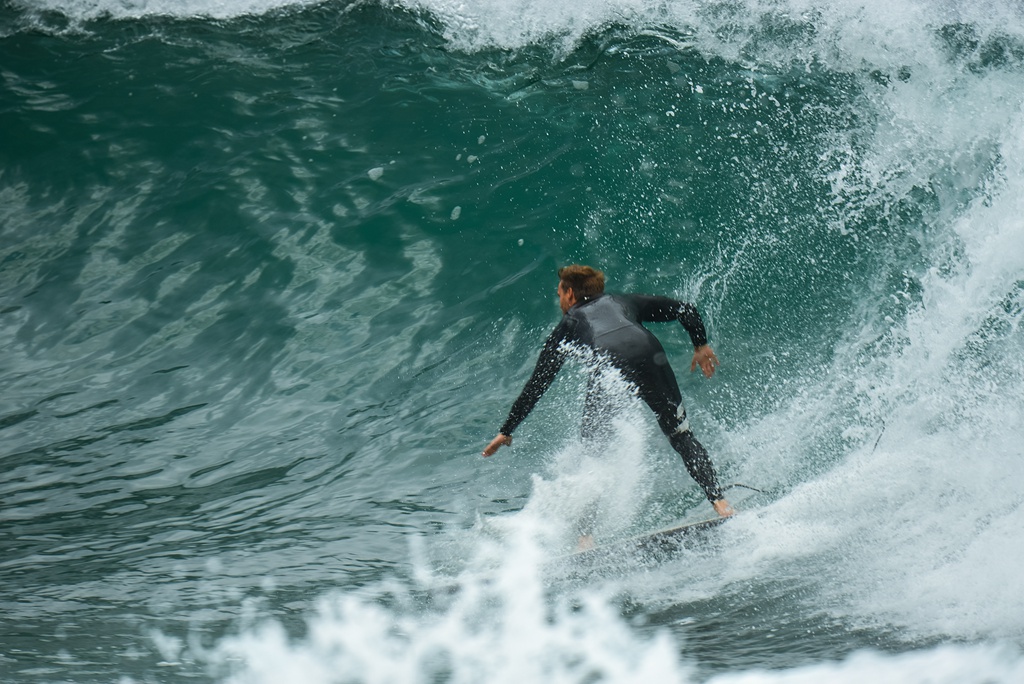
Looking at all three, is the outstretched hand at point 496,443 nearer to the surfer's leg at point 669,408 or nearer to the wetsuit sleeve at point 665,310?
the surfer's leg at point 669,408

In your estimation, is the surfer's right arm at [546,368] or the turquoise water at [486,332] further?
the surfer's right arm at [546,368]

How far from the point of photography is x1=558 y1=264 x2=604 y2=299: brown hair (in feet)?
14.9

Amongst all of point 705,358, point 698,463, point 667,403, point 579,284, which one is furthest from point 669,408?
point 579,284

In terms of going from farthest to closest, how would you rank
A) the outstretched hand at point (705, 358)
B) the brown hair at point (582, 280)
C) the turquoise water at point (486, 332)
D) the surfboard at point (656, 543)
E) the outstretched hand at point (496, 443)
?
the outstretched hand at point (705, 358), the brown hair at point (582, 280), the outstretched hand at point (496, 443), the surfboard at point (656, 543), the turquoise water at point (486, 332)

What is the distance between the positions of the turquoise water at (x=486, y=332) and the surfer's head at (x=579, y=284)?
682 millimetres

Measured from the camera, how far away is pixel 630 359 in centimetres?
430

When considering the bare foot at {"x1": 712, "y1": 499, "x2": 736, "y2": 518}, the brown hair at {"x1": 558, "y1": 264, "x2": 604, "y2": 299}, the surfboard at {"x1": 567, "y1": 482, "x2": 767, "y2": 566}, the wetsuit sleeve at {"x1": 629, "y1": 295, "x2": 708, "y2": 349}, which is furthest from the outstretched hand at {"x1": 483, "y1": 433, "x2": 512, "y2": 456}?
the bare foot at {"x1": 712, "y1": 499, "x2": 736, "y2": 518}

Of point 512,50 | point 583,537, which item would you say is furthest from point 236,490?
point 512,50

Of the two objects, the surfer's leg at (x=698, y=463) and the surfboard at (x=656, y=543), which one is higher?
the surfer's leg at (x=698, y=463)

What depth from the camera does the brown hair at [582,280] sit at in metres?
4.55

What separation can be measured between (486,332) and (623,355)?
196 centimetres

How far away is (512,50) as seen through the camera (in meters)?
7.36

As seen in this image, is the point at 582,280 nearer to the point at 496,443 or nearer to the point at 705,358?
the point at 705,358


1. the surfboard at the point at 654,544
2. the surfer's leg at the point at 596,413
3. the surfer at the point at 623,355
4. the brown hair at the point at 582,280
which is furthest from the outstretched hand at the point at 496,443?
the brown hair at the point at 582,280
